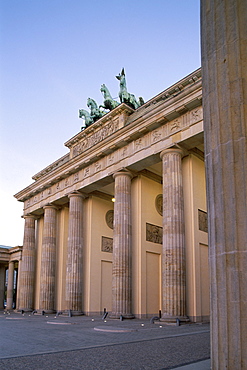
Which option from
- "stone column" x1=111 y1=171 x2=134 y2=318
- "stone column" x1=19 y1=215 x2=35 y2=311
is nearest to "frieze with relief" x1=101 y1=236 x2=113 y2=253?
"stone column" x1=111 y1=171 x2=134 y2=318

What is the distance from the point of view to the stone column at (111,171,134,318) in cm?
2097

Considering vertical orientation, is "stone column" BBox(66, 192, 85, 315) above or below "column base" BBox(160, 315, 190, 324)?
above

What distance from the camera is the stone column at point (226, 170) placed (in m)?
4.16

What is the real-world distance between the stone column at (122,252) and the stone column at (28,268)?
1436cm

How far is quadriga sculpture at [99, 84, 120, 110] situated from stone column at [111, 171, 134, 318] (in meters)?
6.97

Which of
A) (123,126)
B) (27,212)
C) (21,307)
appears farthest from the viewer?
(27,212)

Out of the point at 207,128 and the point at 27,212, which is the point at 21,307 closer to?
the point at 27,212

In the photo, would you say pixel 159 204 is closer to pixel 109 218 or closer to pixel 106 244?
pixel 109 218

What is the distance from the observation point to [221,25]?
491 cm

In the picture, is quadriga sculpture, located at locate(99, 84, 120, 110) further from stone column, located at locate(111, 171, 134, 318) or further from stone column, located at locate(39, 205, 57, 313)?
stone column, located at locate(39, 205, 57, 313)

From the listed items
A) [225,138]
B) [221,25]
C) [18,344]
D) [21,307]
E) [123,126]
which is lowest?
[21,307]

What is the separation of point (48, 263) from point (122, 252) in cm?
1090

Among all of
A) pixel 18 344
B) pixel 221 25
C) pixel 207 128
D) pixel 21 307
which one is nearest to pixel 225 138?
pixel 207 128

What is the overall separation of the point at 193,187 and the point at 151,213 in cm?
493
